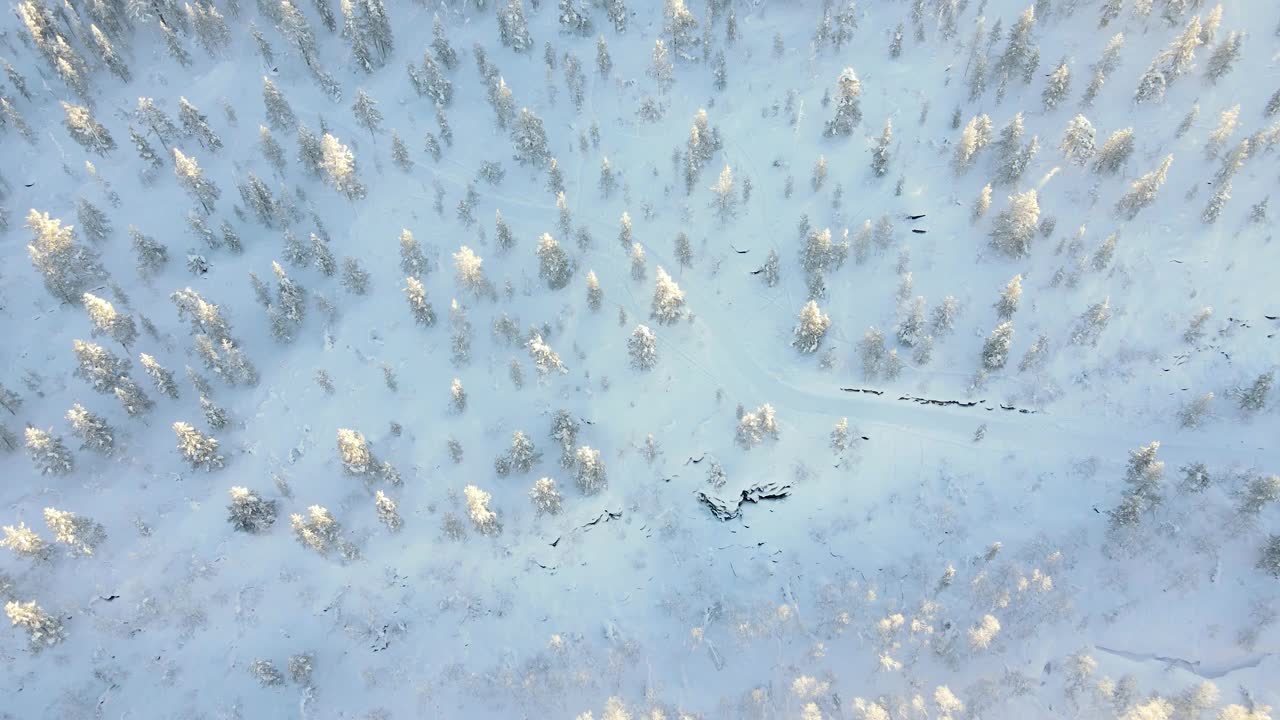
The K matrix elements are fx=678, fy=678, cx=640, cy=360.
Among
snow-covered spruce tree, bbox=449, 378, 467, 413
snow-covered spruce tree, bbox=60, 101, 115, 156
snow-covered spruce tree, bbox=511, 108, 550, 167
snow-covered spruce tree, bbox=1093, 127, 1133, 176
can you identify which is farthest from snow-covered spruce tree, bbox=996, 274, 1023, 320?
snow-covered spruce tree, bbox=60, 101, 115, 156

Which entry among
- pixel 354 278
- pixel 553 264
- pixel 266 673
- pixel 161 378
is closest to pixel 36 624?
pixel 266 673

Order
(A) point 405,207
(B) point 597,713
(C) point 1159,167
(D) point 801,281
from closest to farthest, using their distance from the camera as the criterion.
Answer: (B) point 597,713
(C) point 1159,167
(D) point 801,281
(A) point 405,207

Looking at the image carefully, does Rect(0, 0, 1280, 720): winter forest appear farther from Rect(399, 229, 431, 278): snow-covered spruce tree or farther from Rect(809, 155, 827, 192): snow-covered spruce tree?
Rect(809, 155, 827, 192): snow-covered spruce tree

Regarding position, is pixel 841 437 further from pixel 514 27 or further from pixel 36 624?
pixel 514 27

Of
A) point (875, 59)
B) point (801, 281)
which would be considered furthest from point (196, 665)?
point (875, 59)

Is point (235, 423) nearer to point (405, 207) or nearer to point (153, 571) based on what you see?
point (153, 571)
